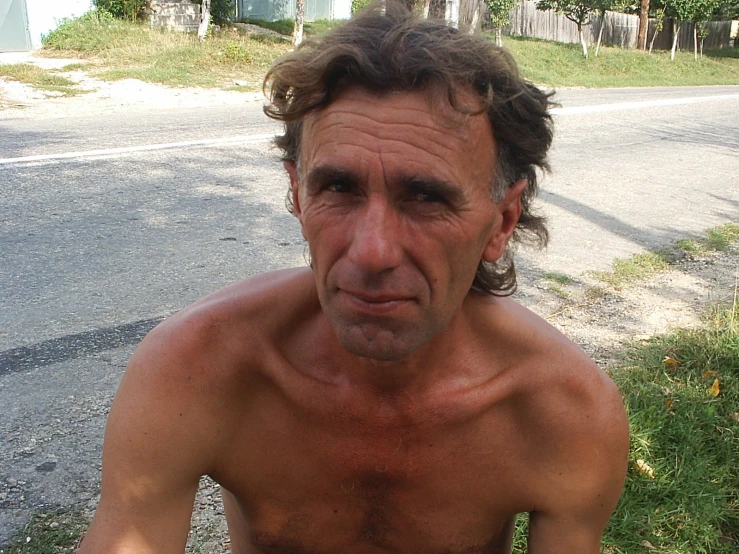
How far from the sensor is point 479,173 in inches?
75.5

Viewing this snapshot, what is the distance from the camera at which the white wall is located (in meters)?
20.0

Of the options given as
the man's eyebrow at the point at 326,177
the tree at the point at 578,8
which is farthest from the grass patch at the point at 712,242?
the tree at the point at 578,8

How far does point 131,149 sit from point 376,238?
7348mm

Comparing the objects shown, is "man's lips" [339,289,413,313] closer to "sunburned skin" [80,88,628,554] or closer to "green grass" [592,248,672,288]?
"sunburned skin" [80,88,628,554]

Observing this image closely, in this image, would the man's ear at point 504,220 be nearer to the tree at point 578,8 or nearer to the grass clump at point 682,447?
the grass clump at point 682,447

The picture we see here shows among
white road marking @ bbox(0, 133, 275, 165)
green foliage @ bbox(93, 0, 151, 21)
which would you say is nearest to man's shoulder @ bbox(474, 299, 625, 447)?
white road marking @ bbox(0, 133, 275, 165)

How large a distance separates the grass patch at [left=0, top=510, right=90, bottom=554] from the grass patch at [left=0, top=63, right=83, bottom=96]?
11.5 m

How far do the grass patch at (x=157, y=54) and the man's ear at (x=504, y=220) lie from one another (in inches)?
519

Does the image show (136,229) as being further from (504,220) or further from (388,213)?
(388,213)

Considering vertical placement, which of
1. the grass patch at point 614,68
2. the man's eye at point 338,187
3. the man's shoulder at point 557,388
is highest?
the man's eye at point 338,187

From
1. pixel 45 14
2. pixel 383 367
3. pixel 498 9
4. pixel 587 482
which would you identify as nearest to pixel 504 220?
pixel 383 367

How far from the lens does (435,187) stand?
1801 mm

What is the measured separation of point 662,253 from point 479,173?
15.4 feet

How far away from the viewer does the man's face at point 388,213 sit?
1744mm
